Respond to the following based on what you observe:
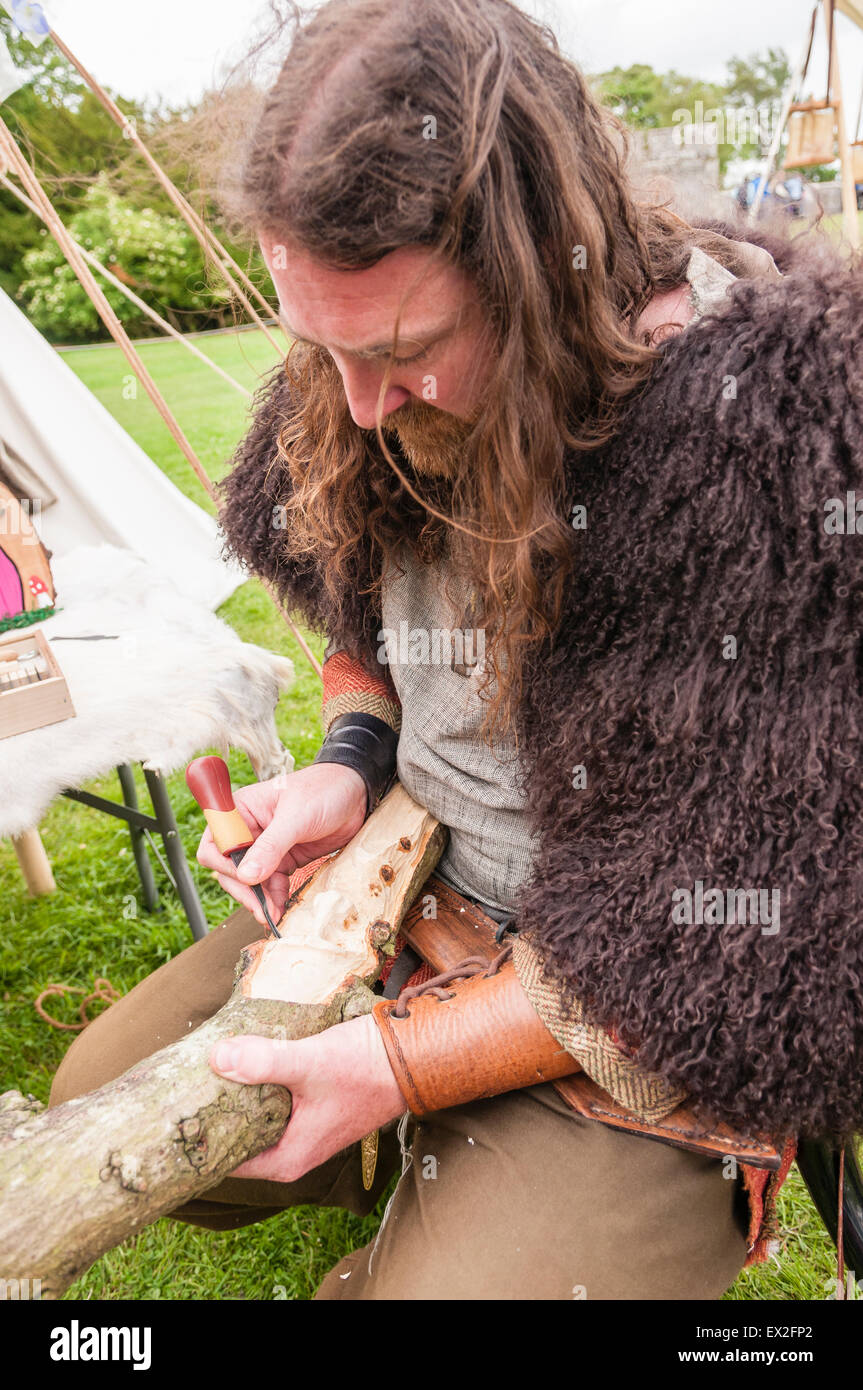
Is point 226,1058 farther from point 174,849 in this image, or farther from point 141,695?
point 174,849

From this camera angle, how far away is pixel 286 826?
1.20m

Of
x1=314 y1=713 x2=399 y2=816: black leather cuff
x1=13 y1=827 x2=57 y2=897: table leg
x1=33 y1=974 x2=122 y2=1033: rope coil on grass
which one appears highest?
x1=314 y1=713 x2=399 y2=816: black leather cuff

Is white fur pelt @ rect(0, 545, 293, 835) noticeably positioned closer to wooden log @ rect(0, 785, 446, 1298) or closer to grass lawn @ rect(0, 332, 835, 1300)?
grass lawn @ rect(0, 332, 835, 1300)

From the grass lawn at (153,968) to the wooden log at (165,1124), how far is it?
0.83 meters

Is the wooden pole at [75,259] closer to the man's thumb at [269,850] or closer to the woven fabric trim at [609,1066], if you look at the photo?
the man's thumb at [269,850]

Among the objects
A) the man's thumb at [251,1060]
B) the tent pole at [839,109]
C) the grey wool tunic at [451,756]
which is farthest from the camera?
the tent pole at [839,109]

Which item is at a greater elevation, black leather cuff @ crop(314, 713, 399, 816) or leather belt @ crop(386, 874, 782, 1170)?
black leather cuff @ crop(314, 713, 399, 816)

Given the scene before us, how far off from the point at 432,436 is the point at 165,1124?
0.72 meters

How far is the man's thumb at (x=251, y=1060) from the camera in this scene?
0.90 m

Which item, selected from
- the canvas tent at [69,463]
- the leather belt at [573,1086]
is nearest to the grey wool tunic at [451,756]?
the leather belt at [573,1086]

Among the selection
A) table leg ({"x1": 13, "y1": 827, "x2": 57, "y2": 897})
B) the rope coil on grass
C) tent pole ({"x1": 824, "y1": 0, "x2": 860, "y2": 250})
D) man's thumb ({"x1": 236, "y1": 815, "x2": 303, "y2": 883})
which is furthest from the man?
tent pole ({"x1": 824, "y1": 0, "x2": 860, "y2": 250})

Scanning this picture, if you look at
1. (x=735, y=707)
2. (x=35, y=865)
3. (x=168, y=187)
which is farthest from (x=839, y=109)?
(x=35, y=865)

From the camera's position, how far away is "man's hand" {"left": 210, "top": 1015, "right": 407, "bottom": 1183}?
0.94m

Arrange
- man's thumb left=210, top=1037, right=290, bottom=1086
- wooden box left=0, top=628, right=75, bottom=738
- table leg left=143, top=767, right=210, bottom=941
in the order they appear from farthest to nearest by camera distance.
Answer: table leg left=143, top=767, right=210, bottom=941
wooden box left=0, top=628, right=75, bottom=738
man's thumb left=210, top=1037, right=290, bottom=1086
